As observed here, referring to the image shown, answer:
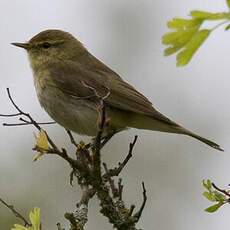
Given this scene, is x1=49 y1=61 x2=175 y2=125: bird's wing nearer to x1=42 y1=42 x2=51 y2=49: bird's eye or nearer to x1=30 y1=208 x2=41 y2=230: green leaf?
x1=42 y1=42 x2=51 y2=49: bird's eye

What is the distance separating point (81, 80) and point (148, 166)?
364 cm

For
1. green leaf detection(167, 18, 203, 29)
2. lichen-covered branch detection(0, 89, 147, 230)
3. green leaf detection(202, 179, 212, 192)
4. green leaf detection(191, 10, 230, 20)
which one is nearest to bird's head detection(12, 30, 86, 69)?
lichen-covered branch detection(0, 89, 147, 230)

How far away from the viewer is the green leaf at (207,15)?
5.89 ft

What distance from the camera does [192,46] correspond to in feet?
6.24

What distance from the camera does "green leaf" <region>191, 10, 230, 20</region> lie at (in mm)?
1794

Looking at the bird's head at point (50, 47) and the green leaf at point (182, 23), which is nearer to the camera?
the green leaf at point (182, 23)

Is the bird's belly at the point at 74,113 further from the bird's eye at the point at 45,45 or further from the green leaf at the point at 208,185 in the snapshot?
the green leaf at the point at 208,185

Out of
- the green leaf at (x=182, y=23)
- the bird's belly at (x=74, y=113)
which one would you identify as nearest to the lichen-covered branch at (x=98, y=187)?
the green leaf at (x=182, y=23)

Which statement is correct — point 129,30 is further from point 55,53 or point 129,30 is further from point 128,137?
point 55,53

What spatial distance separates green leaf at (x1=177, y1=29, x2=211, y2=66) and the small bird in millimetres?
3055

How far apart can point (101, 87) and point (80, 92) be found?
0.21 metres

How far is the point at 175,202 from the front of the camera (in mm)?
9117

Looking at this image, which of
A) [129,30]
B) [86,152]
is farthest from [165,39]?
[129,30]

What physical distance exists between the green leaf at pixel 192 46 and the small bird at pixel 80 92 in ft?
10.0
